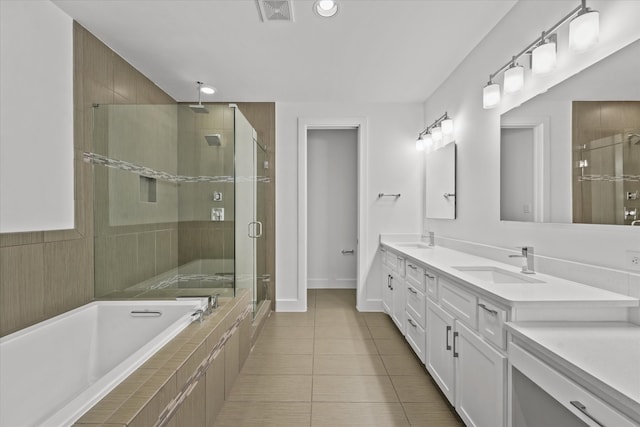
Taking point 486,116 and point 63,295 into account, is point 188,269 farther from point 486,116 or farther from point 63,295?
point 486,116

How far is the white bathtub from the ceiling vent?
6.44ft

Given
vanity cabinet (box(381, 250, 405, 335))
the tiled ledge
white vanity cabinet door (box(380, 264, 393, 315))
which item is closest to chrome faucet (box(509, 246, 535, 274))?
vanity cabinet (box(381, 250, 405, 335))

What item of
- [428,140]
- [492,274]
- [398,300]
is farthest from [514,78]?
[398,300]

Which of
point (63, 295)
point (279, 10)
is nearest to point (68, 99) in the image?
point (63, 295)

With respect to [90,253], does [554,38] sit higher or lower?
higher

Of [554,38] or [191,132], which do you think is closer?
[554,38]

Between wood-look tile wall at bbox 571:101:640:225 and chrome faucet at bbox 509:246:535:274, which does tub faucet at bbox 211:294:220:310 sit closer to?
chrome faucet at bbox 509:246:535:274

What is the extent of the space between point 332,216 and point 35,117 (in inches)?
148

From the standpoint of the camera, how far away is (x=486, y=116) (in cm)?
251

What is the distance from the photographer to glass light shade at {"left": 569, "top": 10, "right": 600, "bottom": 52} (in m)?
1.43

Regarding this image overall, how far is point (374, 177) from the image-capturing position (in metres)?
3.97

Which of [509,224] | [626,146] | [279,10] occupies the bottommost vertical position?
[509,224]

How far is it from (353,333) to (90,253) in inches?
93.4

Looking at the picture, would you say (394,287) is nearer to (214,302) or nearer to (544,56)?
(214,302)
